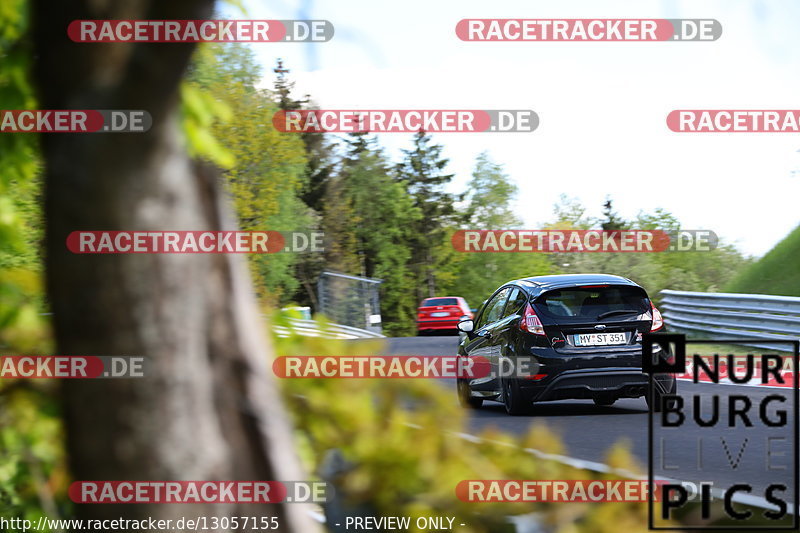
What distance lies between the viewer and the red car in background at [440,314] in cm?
3603

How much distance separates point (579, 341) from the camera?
34.3 ft

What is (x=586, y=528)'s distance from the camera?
2.96m

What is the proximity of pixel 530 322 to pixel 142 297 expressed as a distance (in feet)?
28.4

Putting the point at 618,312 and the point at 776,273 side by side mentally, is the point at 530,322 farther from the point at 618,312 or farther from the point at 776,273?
the point at 776,273

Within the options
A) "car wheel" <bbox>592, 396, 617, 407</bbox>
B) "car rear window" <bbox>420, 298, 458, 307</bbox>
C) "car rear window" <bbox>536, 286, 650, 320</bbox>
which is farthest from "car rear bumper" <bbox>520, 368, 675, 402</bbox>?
"car rear window" <bbox>420, 298, 458, 307</bbox>

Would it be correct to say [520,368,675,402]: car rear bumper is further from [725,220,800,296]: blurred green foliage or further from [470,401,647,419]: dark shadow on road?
[725,220,800,296]: blurred green foliage

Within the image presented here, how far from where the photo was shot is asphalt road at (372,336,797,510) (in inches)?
292

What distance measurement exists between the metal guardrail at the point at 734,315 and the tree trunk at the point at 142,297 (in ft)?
56.8

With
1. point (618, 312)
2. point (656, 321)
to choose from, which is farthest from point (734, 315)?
point (618, 312)

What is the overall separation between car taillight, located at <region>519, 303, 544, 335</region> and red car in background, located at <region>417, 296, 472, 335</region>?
24.9 m

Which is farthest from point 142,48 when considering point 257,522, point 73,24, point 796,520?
point 796,520

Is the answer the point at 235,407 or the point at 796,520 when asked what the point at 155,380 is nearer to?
the point at 235,407

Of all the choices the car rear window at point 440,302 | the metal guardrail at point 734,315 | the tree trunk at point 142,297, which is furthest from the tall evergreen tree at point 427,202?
the tree trunk at point 142,297

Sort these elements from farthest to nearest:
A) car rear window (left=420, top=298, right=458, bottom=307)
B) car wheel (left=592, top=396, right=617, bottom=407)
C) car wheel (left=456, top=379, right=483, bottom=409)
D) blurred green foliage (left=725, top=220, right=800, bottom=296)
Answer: car rear window (left=420, top=298, right=458, bottom=307) → blurred green foliage (left=725, top=220, right=800, bottom=296) → car wheel (left=456, top=379, right=483, bottom=409) → car wheel (left=592, top=396, right=617, bottom=407)
